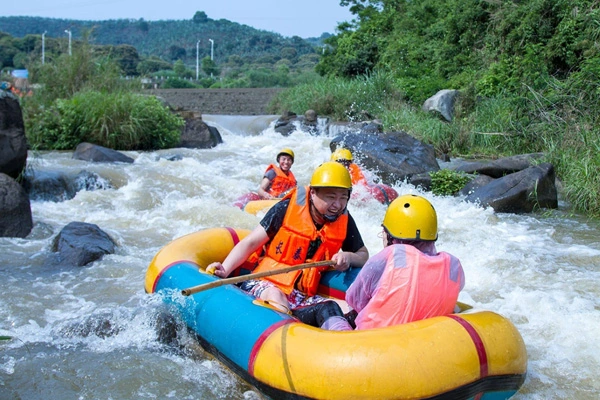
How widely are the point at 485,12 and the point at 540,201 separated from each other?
9997mm

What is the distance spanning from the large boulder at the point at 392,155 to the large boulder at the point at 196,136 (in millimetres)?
4899

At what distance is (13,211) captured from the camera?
7.10 m

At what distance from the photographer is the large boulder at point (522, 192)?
29.1ft

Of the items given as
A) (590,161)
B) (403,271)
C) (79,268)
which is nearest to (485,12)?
(590,161)

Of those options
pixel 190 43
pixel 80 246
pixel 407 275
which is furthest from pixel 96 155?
pixel 190 43

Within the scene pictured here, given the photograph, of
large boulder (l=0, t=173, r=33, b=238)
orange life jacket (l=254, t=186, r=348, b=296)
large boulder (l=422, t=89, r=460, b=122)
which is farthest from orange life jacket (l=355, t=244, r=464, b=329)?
large boulder (l=422, t=89, r=460, b=122)

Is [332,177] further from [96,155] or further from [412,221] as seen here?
[96,155]

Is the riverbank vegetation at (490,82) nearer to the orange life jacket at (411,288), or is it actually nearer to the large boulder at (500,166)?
the large boulder at (500,166)

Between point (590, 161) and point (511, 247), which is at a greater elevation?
point (590, 161)

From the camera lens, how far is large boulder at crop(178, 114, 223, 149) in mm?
15538

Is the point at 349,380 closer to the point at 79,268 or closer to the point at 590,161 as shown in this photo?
the point at 79,268

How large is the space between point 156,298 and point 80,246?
7.58 feet

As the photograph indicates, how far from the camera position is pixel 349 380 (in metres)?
2.97

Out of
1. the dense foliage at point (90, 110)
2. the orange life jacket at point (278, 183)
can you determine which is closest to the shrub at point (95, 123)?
the dense foliage at point (90, 110)
